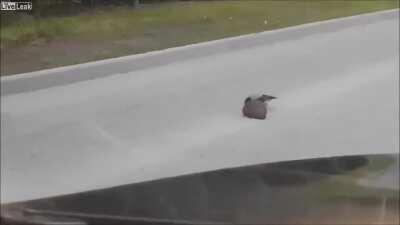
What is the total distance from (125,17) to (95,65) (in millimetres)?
448

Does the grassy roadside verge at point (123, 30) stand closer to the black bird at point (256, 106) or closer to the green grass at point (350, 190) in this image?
the black bird at point (256, 106)

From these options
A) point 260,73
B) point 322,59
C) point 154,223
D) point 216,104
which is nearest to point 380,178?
point 154,223

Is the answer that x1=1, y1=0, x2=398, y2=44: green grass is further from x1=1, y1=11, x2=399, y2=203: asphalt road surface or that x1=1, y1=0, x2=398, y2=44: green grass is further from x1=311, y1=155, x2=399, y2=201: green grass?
x1=311, y1=155, x2=399, y2=201: green grass

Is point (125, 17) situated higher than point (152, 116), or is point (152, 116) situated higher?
point (125, 17)

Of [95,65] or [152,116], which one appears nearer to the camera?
[95,65]

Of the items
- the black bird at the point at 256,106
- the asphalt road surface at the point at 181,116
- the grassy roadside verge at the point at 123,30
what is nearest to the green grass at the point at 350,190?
the asphalt road surface at the point at 181,116

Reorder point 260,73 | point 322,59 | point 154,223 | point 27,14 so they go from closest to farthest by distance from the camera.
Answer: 1. point 154,223
2. point 27,14
3. point 260,73
4. point 322,59

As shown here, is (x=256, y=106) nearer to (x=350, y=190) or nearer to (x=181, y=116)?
(x=181, y=116)

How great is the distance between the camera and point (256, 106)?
6855mm

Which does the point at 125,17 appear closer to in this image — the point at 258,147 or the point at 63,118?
the point at 63,118

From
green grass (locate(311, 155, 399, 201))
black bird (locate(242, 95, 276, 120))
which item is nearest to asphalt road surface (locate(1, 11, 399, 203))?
black bird (locate(242, 95, 276, 120))

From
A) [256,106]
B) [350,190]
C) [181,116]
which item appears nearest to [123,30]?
[181,116]

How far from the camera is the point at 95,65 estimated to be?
5.41 meters

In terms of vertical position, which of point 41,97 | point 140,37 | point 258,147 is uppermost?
point 140,37
